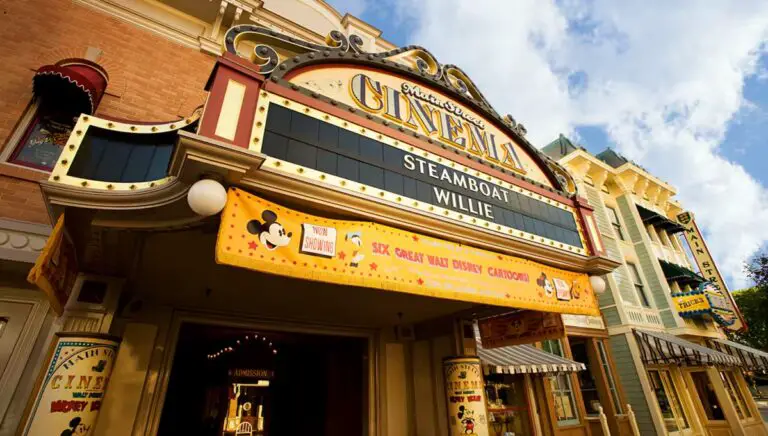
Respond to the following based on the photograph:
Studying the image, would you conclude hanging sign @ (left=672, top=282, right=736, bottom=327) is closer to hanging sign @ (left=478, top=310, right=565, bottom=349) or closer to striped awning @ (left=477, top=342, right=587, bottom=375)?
striped awning @ (left=477, top=342, right=587, bottom=375)

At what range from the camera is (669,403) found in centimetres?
1252

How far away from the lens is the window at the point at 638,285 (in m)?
15.0

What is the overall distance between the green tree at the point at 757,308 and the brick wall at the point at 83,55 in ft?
115

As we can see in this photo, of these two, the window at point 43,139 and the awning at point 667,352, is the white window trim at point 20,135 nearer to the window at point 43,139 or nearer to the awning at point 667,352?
the window at point 43,139

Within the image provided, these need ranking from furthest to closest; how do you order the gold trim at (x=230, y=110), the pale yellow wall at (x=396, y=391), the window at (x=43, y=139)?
the pale yellow wall at (x=396, y=391) → the window at (x=43, y=139) → the gold trim at (x=230, y=110)

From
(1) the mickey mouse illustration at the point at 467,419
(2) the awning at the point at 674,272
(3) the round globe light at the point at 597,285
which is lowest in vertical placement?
(1) the mickey mouse illustration at the point at 467,419

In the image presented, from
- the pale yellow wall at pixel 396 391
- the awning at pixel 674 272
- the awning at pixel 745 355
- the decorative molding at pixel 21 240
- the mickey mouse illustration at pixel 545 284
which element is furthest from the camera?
the awning at pixel 674 272

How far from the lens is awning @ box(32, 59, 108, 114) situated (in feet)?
17.9

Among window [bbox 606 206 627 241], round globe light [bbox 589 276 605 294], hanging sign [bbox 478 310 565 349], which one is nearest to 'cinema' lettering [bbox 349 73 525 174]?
round globe light [bbox 589 276 605 294]

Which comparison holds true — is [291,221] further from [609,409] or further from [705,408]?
[705,408]

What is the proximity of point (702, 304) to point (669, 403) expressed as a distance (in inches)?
199

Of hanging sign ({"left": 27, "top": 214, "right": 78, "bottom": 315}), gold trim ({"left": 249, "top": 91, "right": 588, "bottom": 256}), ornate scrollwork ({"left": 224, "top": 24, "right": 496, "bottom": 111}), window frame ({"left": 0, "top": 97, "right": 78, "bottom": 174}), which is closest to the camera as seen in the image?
hanging sign ({"left": 27, "top": 214, "right": 78, "bottom": 315})

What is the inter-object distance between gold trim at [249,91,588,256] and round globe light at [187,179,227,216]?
0.67 metres

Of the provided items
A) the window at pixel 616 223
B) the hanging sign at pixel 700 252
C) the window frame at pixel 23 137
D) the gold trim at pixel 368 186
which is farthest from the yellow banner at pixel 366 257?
the hanging sign at pixel 700 252
